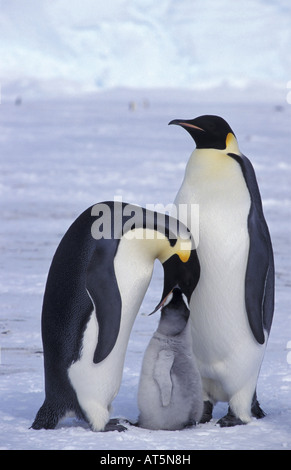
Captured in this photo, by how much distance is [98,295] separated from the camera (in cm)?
281

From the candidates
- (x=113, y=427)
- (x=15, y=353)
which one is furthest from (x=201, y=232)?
(x=15, y=353)

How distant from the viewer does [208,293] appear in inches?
121

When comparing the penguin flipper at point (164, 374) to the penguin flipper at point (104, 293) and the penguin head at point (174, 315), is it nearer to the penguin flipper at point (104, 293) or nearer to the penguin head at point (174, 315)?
the penguin head at point (174, 315)

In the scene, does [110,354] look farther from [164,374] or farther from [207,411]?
[207,411]

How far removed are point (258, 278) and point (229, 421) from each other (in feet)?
1.80

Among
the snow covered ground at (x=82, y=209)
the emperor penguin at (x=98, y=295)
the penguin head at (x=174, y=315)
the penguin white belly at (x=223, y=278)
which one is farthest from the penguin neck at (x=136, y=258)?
the snow covered ground at (x=82, y=209)

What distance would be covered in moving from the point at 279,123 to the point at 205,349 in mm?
20427

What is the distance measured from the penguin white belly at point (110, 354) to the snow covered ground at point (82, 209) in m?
0.10

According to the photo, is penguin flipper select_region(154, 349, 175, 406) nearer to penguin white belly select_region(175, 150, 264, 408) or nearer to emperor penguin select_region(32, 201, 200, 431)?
emperor penguin select_region(32, 201, 200, 431)

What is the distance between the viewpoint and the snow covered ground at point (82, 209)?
283 centimetres

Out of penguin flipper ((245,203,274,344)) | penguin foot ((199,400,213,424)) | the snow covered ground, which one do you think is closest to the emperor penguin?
the snow covered ground

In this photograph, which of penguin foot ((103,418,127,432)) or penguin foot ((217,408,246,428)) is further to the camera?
penguin foot ((217,408,246,428))

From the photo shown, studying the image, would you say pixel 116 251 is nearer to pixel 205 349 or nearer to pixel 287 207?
pixel 205 349

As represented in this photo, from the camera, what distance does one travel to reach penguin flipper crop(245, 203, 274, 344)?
9.98ft
